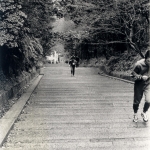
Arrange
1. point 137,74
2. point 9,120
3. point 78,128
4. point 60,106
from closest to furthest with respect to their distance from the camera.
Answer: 1. point 78,128
2. point 137,74
3. point 9,120
4. point 60,106

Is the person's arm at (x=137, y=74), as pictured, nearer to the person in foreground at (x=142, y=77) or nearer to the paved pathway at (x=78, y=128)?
the person in foreground at (x=142, y=77)

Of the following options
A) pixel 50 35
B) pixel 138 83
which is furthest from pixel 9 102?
pixel 50 35

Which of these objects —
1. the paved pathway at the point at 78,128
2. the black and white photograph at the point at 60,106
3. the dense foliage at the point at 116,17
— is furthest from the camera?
the dense foliage at the point at 116,17

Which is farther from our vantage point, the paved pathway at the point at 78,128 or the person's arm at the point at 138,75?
the person's arm at the point at 138,75

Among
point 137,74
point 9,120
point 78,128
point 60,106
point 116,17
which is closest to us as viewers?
point 78,128

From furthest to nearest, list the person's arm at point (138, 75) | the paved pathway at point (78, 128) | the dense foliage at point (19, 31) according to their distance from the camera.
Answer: the dense foliage at point (19, 31) < the person's arm at point (138, 75) < the paved pathway at point (78, 128)

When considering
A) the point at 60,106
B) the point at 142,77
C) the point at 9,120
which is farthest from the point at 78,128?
the point at 60,106

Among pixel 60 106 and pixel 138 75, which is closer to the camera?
pixel 138 75

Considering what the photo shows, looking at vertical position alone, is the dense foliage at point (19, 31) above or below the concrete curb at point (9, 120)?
above

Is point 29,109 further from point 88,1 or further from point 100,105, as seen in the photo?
point 88,1

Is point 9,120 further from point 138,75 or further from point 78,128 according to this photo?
point 138,75

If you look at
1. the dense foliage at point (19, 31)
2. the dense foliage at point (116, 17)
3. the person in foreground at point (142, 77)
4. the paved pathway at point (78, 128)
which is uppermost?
the dense foliage at point (116, 17)

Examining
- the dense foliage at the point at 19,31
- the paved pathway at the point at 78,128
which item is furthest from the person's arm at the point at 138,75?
the dense foliage at the point at 19,31

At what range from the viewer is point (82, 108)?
870 centimetres
